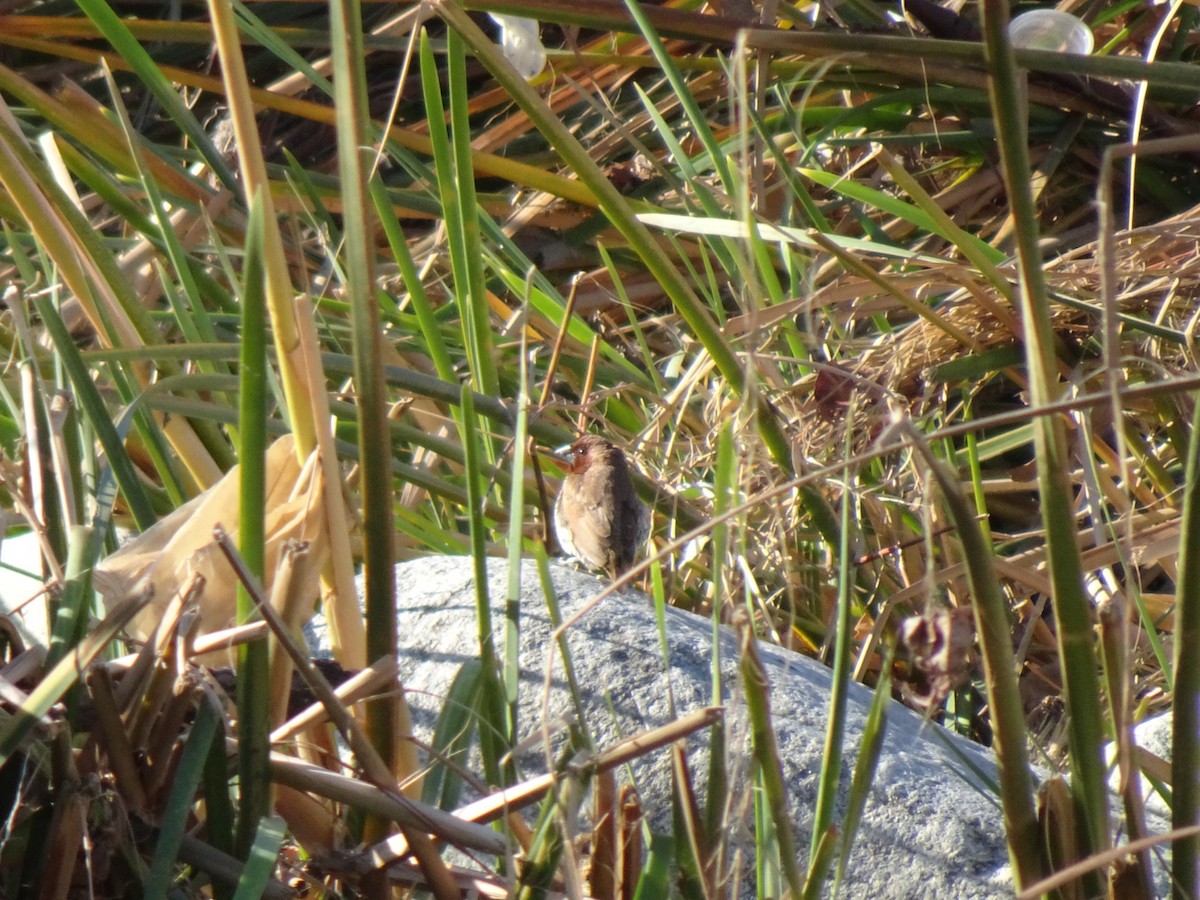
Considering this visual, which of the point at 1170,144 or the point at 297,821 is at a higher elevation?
the point at 1170,144

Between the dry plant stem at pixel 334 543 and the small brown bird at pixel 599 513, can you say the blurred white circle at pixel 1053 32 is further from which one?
the dry plant stem at pixel 334 543

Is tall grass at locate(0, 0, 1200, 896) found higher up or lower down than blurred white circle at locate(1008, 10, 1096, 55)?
lower down

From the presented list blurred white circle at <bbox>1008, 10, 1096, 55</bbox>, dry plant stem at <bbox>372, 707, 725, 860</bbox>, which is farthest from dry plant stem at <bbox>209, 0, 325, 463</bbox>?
blurred white circle at <bbox>1008, 10, 1096, 55</bbox>

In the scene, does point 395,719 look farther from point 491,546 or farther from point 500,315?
point 500,315

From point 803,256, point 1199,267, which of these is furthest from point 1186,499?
point 803,256

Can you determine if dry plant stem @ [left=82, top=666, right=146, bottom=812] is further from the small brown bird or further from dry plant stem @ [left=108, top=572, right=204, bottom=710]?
the small brown bird
